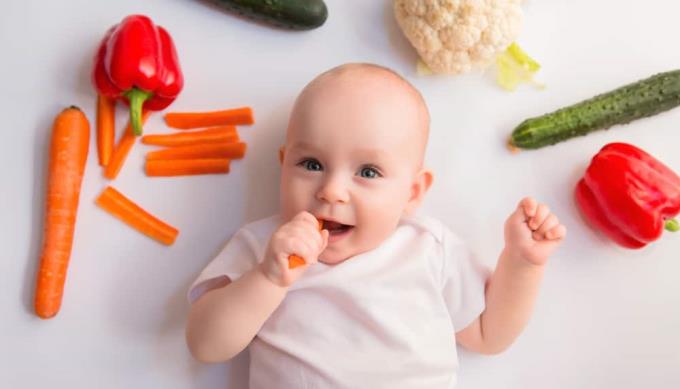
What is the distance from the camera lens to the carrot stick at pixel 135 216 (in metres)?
1.46

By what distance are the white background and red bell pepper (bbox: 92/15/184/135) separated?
0.07m

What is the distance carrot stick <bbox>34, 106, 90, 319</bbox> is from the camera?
1419mm

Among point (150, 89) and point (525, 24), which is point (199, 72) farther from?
point (525, 24)

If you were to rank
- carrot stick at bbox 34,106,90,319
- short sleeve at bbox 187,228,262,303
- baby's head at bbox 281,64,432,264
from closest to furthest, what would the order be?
baby's head at bbox 281,64,432,264 → short sleeve at bbox 187,228,262,303 → carrot stick at bbox 34,106,90,319

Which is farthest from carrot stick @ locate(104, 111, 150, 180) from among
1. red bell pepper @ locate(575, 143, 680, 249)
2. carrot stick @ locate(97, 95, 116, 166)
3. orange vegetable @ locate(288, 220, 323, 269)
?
red bell pepper @ locate(575, 143, 680, 249)

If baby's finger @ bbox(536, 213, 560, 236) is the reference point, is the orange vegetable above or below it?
below

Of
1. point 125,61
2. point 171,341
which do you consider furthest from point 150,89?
point 171,341

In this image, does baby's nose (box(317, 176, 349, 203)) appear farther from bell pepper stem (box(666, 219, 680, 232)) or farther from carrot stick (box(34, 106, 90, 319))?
bell pepper stem (box(666, 219, 680, 232))

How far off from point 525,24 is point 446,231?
508 millimetres

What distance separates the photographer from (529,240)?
1.27m

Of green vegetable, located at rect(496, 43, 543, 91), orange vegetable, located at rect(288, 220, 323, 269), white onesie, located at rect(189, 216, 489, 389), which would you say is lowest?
white onesie, located at rect(189, 216, 489, 389)

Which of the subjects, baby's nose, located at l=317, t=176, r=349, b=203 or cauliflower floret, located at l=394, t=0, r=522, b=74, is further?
cauliflower floret, located at l=394, t=0, r=522, b=74

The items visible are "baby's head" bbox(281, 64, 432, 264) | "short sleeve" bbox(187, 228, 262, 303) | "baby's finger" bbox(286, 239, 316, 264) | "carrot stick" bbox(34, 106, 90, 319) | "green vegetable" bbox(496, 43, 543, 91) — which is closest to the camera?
"baby's finger" bbox(286, 239, 316, 264)

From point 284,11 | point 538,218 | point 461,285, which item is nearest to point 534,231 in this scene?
point 538,218
